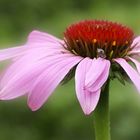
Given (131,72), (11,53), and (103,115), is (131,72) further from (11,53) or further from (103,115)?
(11,53)

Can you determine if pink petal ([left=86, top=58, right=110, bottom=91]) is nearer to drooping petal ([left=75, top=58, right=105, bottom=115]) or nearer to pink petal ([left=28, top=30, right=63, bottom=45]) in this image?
drooping petal ([left=75, top=58, right=105, bottom=115])

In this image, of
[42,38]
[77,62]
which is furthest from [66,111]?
[77,62]

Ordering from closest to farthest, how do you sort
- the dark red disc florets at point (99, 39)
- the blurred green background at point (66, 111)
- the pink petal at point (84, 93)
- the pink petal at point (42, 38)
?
the pink petal at point (84, 93)
the dark red disc florets at point (99, 39)
the pink petal at point (42, 38)
the blurred green background at point (66, 111)

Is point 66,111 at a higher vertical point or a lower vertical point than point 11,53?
lower

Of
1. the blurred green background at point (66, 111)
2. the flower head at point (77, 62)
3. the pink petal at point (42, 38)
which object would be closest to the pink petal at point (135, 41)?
the flower head at point (77, 62)

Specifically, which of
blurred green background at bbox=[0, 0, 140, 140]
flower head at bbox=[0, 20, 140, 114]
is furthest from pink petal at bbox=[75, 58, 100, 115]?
blurred green background at bbox=[0, 0, 140, 140]

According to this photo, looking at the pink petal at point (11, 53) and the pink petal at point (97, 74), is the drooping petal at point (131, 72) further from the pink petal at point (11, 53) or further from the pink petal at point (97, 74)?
the pink petal at point (11, 53)

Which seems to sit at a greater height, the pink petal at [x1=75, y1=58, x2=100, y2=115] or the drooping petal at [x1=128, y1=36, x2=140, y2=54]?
the pink petal at [x1=75, y1=58, x2=100, y2=115]
